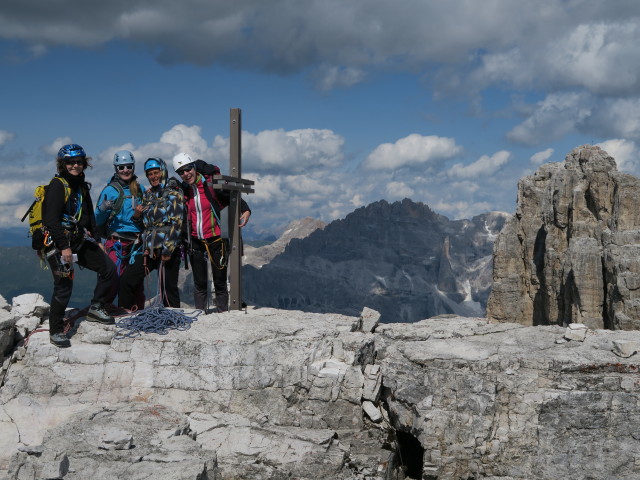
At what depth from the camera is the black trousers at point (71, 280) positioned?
39.3 feet

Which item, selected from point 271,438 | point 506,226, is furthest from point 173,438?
point 506,226

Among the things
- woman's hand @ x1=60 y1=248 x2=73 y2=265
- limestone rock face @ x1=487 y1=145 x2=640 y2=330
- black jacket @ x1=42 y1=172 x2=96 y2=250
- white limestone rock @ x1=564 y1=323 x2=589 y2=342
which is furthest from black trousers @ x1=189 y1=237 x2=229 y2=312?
limestone rock face @ x1=487 y1=145 x2=640 y2=330

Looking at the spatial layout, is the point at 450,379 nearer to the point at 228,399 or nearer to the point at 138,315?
the point at 228,399

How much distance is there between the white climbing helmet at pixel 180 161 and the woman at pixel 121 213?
929 mm

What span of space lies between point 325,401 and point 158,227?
5.26 meters

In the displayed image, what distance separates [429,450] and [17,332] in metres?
9.00

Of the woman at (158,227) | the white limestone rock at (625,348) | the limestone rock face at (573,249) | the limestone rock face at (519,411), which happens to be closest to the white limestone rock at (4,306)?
the woman at (158,227)

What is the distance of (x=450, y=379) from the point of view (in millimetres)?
11797

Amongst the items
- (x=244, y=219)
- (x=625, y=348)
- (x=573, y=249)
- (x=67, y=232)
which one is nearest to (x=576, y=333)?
(x=625, y=348)

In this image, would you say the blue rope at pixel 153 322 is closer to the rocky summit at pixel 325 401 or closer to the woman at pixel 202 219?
the rocky summit at pixel 325 401

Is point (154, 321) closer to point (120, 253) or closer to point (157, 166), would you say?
point (120, 253)

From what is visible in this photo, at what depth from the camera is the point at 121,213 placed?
44.4 feet

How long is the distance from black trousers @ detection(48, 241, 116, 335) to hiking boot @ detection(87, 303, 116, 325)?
13 centimetres

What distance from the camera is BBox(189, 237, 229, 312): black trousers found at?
14.2m
